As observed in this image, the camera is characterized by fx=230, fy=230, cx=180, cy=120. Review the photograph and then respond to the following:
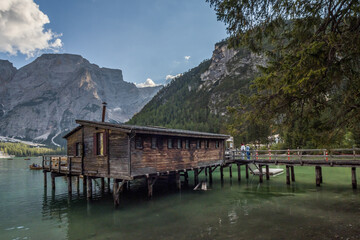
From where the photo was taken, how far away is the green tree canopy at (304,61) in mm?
6422

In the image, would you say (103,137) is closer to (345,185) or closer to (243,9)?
(243,9)

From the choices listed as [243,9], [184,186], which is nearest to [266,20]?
[243,9]

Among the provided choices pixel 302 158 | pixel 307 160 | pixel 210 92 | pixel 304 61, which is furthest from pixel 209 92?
pixel 304 61

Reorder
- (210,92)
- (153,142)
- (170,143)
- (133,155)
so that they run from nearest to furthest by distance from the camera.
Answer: (133,155)
(153,142)
(170,143)
(210,92)

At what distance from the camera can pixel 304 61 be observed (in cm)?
643

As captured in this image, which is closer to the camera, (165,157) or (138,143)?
(138,143)

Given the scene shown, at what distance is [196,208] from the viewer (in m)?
16.5

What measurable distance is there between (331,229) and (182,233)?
740cm

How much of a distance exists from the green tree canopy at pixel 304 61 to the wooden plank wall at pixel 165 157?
34.6 feet

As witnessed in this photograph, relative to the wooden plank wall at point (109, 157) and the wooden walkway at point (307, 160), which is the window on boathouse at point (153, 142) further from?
the wooden walkway at point (307, 160)

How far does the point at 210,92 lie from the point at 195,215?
150 meters

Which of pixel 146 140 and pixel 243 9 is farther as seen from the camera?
pixel 146 140

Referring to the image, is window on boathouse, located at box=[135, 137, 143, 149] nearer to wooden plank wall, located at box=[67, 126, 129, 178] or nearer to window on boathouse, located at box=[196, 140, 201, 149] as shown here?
wooden plank wall, located at box=[67, 126, 129, 178]

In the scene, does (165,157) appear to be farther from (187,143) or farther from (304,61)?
(304,61)
